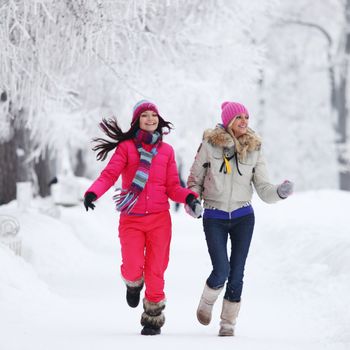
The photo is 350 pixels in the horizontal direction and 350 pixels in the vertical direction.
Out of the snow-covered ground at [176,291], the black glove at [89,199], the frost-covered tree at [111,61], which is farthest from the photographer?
the frost-covered tree at [111,61]

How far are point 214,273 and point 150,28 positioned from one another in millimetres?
5500

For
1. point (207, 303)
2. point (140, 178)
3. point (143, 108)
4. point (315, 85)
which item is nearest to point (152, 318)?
point (207, 303)

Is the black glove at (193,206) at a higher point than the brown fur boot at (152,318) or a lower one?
higher

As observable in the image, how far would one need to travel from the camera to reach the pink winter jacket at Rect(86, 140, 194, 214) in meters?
5.17

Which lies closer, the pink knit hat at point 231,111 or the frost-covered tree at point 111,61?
the pink knit hat at point 231,111

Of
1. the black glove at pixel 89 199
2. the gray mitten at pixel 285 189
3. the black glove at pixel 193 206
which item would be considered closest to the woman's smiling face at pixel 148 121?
the black glove at pixel 193 206

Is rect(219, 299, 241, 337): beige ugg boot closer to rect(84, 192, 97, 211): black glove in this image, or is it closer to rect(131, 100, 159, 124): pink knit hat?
rect(84, 192, 97, 211): black glove

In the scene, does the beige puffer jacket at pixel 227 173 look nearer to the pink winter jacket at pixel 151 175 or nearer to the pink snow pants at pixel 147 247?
the pink winter jacket at pixel 151 175

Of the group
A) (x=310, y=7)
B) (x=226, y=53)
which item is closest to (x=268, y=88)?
(x=310, y=7)

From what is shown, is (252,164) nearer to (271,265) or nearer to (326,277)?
(326,277)

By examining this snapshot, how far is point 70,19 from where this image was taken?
737 cm

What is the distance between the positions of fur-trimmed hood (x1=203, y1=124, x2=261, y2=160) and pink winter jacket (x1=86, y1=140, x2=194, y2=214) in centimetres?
38

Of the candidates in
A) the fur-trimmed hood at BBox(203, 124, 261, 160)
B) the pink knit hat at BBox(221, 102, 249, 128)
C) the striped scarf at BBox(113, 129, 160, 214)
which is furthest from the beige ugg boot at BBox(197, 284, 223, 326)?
the pink knit hat at BBox(221, 102, 249, 128)

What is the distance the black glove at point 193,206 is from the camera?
4863 millimetres
